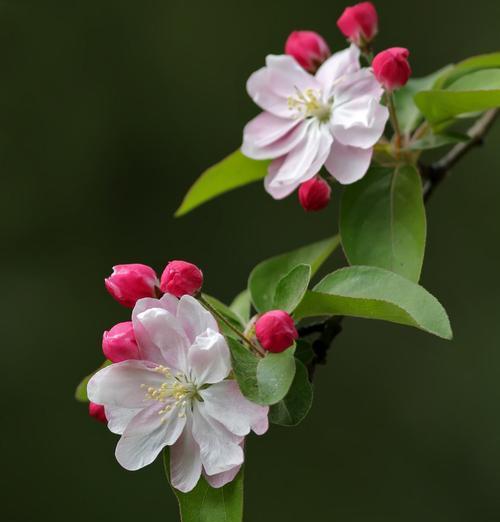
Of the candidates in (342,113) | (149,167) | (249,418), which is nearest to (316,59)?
(342,113)

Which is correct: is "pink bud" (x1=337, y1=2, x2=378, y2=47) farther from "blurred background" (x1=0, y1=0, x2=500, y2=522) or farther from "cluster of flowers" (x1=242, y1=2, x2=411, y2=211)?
"blurred background" (x1=0, y1=0, x2=500, y2=522)

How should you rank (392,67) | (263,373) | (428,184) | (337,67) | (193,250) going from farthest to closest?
(193,250)
(428,184)
(337,67)
(392,67)
(263,373)

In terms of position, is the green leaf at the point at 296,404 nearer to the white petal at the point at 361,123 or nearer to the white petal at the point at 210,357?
the white petal at the point at 210,357

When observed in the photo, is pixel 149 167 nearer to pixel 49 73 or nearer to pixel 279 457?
pixel 49 73

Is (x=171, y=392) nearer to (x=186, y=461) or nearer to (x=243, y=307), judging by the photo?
(x=186, y=461)

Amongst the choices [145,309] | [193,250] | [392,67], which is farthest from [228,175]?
[193,250]

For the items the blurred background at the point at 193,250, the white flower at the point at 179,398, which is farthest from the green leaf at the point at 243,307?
the blurred background at the point at 193,250

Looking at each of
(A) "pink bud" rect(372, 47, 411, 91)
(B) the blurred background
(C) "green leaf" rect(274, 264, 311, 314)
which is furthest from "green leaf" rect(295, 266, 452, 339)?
(B) the blurred background
